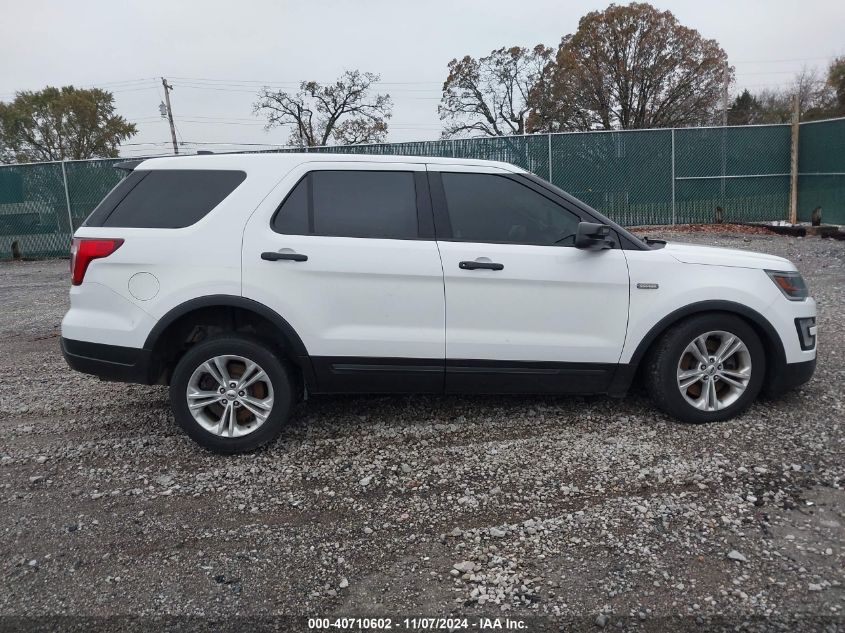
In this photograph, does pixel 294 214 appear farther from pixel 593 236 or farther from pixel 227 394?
pixel 593 236

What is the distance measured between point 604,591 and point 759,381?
7.61 ft

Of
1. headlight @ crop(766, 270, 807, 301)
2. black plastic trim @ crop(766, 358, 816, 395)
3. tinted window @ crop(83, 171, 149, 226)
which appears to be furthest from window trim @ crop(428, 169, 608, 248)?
tinted window @ crop(83, 171, 149, 226)

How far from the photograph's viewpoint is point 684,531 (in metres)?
3.21

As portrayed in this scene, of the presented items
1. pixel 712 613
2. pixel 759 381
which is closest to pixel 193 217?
pixel 712 613

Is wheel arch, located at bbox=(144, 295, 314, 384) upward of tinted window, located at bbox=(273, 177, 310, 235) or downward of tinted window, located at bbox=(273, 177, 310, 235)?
downward

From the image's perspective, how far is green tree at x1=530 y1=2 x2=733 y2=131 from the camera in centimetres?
3294

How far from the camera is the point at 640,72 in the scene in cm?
3300

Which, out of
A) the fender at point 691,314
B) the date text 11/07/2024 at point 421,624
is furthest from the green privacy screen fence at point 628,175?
the date text 11/07/2024 at point 421,624

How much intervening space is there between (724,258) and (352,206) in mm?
2479

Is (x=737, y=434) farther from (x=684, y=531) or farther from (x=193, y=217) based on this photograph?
(x=193, y=217)

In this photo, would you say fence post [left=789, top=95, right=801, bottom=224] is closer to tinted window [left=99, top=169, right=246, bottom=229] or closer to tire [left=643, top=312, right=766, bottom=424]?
tire [left=643, top=312, right=766, bottom=424]

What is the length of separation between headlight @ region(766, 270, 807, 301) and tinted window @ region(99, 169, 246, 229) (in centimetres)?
356

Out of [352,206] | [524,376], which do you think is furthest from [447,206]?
[524,376]

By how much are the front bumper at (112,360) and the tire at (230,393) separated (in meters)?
0.20
